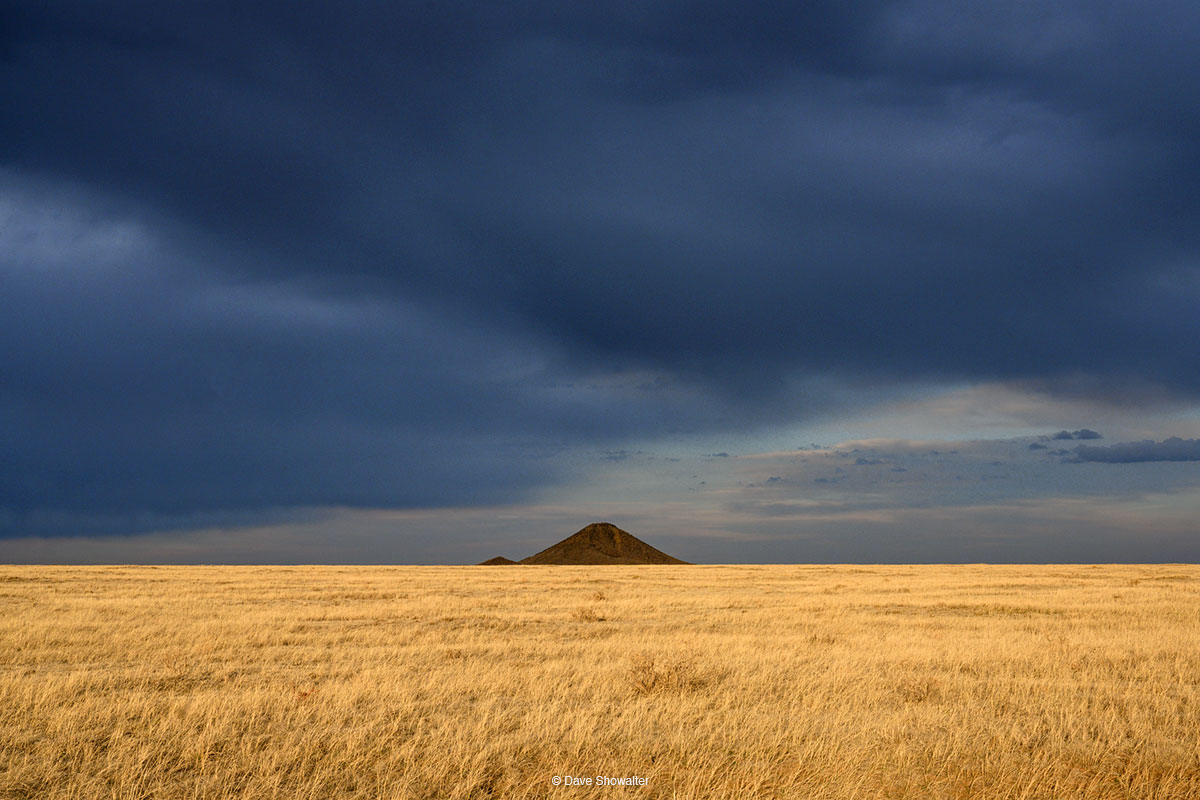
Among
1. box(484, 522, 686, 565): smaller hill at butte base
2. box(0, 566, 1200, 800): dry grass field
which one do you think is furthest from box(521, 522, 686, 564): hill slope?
box(0, 566, 1200, 800): dry grass field

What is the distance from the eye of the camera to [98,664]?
1614 centimetres

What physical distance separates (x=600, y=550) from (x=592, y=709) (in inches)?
6041

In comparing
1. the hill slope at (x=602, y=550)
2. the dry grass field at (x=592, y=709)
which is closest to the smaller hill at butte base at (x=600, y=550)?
the hill slope at (x=602, y=550)

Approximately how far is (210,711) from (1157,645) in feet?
67.3

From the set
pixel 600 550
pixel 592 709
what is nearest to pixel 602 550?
pixel 600 550

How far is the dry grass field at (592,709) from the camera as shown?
8.23 metres

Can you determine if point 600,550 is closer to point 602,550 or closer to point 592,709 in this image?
point 602,550

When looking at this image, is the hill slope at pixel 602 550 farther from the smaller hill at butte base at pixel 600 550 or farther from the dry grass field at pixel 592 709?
the dry grass field at pixel 592 709

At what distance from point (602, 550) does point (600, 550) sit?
16.4 inches

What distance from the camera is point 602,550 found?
16250cm

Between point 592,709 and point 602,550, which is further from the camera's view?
point 602,550

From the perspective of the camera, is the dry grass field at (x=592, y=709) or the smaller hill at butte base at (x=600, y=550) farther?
the smaller hill at butte base at (x=600, y=550)

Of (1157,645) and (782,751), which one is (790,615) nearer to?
(1157,645)

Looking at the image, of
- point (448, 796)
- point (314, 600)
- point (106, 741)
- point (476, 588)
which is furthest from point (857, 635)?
point (476, 588)
